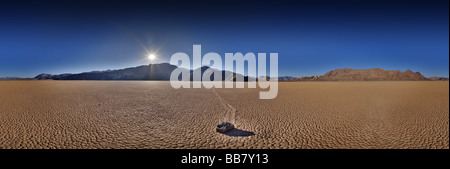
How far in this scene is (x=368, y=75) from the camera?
126750 mm

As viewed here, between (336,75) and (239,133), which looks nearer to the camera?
(239,133)

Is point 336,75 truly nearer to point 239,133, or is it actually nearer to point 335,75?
point 335,75

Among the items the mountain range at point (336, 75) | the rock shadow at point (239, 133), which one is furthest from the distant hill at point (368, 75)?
the rock shadow at point (239, 133)

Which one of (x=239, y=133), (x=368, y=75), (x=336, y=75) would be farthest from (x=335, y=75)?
(x=239, y=133)

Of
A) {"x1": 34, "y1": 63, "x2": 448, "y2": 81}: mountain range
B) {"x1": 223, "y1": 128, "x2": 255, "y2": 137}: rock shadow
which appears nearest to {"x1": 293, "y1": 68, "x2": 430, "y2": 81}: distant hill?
{"x1": 34, "y1": 63, "x2": 448, "y2": 81}: mountain range

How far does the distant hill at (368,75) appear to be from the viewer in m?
122

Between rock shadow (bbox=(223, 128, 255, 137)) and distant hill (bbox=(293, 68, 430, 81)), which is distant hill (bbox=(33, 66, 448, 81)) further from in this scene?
rock shadow (bbox=(223, 128, 255, 137))

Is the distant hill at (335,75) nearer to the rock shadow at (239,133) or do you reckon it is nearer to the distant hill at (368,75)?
the distant hill at (368,75)

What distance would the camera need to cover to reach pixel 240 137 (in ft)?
21.8

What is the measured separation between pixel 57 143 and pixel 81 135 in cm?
84

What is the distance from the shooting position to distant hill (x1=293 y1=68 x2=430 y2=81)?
122 m
